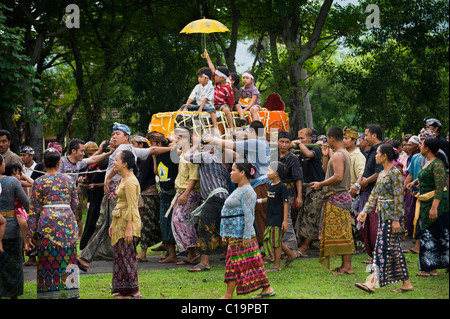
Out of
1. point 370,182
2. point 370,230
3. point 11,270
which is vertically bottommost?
point 11,270

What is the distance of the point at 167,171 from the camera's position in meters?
10.2

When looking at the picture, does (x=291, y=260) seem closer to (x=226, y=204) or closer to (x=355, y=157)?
(x=355, y=157)

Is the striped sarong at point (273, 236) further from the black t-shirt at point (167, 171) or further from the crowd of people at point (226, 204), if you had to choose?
the black t-shirt at point (167, 171)

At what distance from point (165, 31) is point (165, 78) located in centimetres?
240

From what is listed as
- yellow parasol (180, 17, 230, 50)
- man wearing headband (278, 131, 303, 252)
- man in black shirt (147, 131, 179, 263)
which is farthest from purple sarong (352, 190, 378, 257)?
yellow parasol (180, 17, 230, 50)

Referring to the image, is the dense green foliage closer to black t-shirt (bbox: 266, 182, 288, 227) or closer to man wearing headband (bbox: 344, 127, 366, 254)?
man wearing headband (bbox: 344, 127, 366, 254)

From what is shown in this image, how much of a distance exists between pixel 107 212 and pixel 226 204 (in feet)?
8.92

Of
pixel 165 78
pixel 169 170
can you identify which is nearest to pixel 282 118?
pixel 169 170

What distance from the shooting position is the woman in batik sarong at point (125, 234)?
7.12 meters

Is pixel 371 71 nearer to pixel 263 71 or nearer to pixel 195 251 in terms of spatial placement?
pixel 263 71

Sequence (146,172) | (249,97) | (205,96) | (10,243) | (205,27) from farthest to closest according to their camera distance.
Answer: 1. (205,27)
2. (249,97)
3. (205,96)
4. (146,172)
5. (10,243)

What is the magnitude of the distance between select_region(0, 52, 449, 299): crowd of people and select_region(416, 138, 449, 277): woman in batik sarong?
0.01 metres

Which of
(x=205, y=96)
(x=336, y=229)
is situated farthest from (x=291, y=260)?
(x=205, y=96)

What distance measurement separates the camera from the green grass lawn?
7.31 metres
